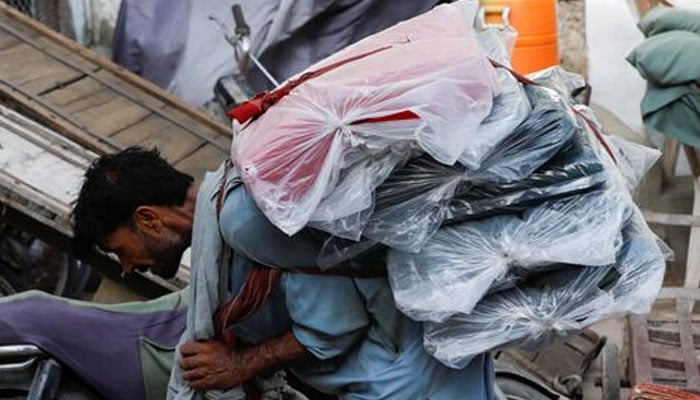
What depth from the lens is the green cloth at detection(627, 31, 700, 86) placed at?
18.8ft

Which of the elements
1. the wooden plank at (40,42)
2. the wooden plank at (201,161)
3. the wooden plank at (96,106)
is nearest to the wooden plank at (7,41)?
the wooden plank at (40,42)

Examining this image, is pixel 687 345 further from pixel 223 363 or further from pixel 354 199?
pixel 354 199

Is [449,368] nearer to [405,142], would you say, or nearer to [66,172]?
[405,142]

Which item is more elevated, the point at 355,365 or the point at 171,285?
the point at 355,365

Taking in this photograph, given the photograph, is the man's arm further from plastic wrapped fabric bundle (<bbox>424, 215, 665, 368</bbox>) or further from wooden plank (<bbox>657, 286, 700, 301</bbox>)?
wooden plank (<bbox>657, 286, 700, 301</bbox>)

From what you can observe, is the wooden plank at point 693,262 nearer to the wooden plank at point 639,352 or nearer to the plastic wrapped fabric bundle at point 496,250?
the wooden plank at point 639,352

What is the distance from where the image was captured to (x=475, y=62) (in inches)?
112

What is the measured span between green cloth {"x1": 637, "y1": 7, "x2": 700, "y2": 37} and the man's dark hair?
11.4 feet

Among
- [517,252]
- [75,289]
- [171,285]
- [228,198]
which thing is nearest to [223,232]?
[228,198]

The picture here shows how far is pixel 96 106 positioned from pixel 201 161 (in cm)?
54

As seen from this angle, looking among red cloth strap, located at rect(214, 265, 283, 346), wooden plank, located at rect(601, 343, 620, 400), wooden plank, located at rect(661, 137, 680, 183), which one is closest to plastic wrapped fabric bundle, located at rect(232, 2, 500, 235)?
red cloth strap, located at rect(214, 265, 283, 346)

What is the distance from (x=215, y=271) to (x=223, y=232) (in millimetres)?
140

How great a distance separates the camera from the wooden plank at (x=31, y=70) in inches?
219

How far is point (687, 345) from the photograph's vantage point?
485 cm
